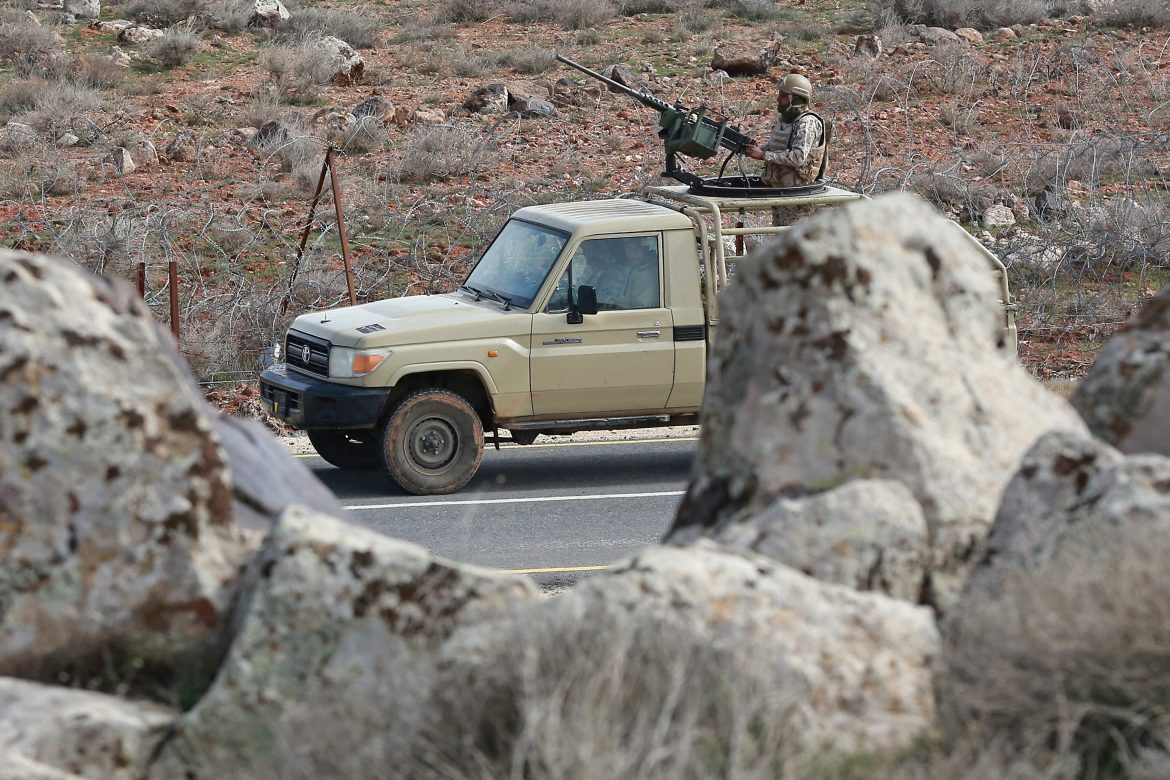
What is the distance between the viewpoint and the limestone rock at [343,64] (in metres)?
28.0

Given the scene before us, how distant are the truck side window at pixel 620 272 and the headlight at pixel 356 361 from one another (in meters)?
1.33

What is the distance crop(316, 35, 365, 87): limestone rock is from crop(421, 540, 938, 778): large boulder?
83.3ft

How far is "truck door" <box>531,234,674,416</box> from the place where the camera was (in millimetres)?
10422

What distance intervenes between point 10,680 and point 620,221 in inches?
279

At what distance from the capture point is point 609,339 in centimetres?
1046

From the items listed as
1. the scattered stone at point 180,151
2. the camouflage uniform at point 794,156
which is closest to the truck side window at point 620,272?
the camouflage uniform at point 794,156

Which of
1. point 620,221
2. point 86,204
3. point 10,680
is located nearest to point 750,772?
point 10,680

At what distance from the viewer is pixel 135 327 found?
13.7 feet

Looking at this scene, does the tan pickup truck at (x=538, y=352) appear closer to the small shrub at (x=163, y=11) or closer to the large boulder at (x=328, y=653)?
the large boulder at (x=328, y=653)

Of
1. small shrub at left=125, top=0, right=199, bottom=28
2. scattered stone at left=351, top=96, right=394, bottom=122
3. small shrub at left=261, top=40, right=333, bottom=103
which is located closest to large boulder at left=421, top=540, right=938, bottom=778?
scattered stone at left=351, top=96, right=394, bottom=122

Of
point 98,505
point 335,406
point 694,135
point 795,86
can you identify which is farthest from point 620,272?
point 98,505

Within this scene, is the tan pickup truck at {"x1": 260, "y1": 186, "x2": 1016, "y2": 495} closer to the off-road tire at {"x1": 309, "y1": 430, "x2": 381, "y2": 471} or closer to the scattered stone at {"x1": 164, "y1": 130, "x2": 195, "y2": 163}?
the off-road tire at {"x1": 309, "y1": 430, "x2": 381, "y2": 471}

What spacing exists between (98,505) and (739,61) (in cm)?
2548

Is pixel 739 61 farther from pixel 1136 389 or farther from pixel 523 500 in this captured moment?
pixel 1136 389
